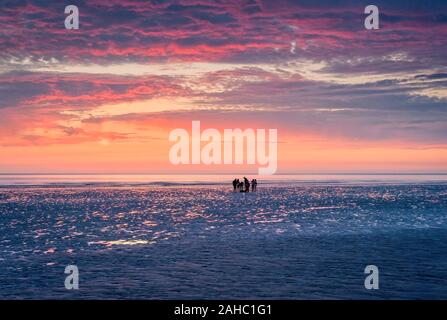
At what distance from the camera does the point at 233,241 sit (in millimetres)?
27594

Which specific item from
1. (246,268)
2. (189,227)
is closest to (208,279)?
(246,268)

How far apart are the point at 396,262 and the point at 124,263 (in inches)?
454

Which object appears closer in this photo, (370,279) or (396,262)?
(370,279)

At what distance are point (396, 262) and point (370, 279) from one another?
4.80 m

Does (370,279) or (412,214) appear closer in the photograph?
(370,279)

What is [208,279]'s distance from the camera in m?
18.2

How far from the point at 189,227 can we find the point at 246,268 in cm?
1486
